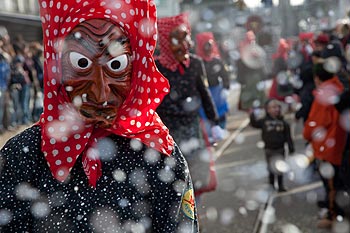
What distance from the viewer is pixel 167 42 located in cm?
426

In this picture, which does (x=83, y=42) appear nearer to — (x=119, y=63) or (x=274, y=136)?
(x=119, y=63)

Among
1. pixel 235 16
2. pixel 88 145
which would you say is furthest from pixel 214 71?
pixel 235 16

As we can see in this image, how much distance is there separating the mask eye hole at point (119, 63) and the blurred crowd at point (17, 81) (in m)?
7.20

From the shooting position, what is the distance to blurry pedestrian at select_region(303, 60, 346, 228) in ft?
15.8

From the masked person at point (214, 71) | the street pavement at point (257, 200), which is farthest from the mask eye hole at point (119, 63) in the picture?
the masked person at point (214, 71)

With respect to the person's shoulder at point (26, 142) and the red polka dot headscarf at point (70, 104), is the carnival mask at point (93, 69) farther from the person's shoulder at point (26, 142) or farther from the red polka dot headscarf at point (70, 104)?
the person's shoulder at point (26, 142)

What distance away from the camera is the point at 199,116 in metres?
4.42

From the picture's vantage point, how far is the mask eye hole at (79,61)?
69.0 inches

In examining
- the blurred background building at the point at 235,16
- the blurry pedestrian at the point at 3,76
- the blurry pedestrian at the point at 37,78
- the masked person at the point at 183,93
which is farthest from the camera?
the blurred background building at the point at 235,16

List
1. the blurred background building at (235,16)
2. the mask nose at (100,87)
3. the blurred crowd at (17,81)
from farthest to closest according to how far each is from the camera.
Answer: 1. the blurred background building at (235,16)
2. the blurred crowd at (17,81)
3. the mask nose at (100,87)

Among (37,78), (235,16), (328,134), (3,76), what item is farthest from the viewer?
(235,16)

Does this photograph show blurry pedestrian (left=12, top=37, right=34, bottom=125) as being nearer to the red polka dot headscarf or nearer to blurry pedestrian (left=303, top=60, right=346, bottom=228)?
blurry pedestrian (left=303, top=60, right=346, bottom=228)

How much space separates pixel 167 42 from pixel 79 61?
2547 mm

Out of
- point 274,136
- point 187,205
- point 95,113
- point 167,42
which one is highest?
point 95,113
